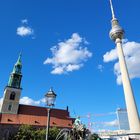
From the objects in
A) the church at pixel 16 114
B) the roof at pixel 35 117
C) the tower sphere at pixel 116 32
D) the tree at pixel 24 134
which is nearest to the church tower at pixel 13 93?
the church at pixel 16 114

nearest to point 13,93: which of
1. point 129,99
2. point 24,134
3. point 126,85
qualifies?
point 24,134

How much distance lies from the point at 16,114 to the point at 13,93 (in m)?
7.47

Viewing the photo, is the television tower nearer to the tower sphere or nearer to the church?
the tower sphere

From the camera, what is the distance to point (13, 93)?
77.5 meters

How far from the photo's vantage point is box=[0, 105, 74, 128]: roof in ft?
240

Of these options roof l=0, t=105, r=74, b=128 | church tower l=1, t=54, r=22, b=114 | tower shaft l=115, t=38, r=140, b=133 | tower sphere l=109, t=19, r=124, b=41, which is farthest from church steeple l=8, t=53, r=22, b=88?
tower shaft l=115, t=38, r=140, b=133

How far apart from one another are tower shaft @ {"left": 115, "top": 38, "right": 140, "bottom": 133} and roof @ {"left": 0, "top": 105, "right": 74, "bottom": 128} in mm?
40834

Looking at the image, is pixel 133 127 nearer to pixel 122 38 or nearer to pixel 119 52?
pixel 119 52

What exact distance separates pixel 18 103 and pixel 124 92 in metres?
43.5

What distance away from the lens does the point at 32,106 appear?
90750 mm

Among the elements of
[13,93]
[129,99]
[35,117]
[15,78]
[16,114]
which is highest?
[15,78]

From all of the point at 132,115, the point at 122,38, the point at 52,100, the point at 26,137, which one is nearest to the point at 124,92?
the point at 132,115

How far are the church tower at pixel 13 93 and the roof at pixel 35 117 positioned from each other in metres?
2.86

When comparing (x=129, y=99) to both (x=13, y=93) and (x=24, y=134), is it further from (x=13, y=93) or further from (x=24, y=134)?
(x=13, y=93)
